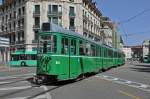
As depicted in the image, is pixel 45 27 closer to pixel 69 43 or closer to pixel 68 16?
pixel 69 43

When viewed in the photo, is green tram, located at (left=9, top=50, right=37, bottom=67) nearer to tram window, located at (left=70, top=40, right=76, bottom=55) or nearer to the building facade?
the building facade

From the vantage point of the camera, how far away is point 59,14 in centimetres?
Result: 8738

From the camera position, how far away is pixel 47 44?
1902cm

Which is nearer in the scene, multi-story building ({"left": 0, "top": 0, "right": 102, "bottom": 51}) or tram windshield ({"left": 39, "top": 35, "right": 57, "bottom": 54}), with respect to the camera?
tram windshield ({"left": 39, "top": 35, "right": 57, "bottom": 54})

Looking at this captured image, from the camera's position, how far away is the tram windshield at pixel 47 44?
18953 mm

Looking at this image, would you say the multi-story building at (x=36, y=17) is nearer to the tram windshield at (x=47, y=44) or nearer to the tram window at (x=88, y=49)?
the tram window at (x=88, y=49)

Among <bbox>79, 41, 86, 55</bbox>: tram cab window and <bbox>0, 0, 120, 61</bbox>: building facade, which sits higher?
<bbox>0, 0, 120, 61</bbox>: building facade

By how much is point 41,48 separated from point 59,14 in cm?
6867

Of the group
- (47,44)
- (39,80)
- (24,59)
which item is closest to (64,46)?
(47,44)

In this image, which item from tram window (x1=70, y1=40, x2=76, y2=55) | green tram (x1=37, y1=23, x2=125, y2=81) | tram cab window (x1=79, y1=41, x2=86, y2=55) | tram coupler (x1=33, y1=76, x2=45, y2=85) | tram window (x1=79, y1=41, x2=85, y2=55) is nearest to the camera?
green tram (x1=37, y1=23, x2=125, y2=81)

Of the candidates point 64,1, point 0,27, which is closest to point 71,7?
point 64,1

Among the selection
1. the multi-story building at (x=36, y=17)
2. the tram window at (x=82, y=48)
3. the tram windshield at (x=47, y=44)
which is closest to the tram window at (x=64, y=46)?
the tram windshield at (x=47, y=44)

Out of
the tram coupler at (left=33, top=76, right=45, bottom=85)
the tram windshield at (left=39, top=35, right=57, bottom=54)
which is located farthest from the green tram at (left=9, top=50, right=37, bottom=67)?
the tram windshield at (left=39, top=35, right=57, bottom=54)

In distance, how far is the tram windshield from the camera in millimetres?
18953
